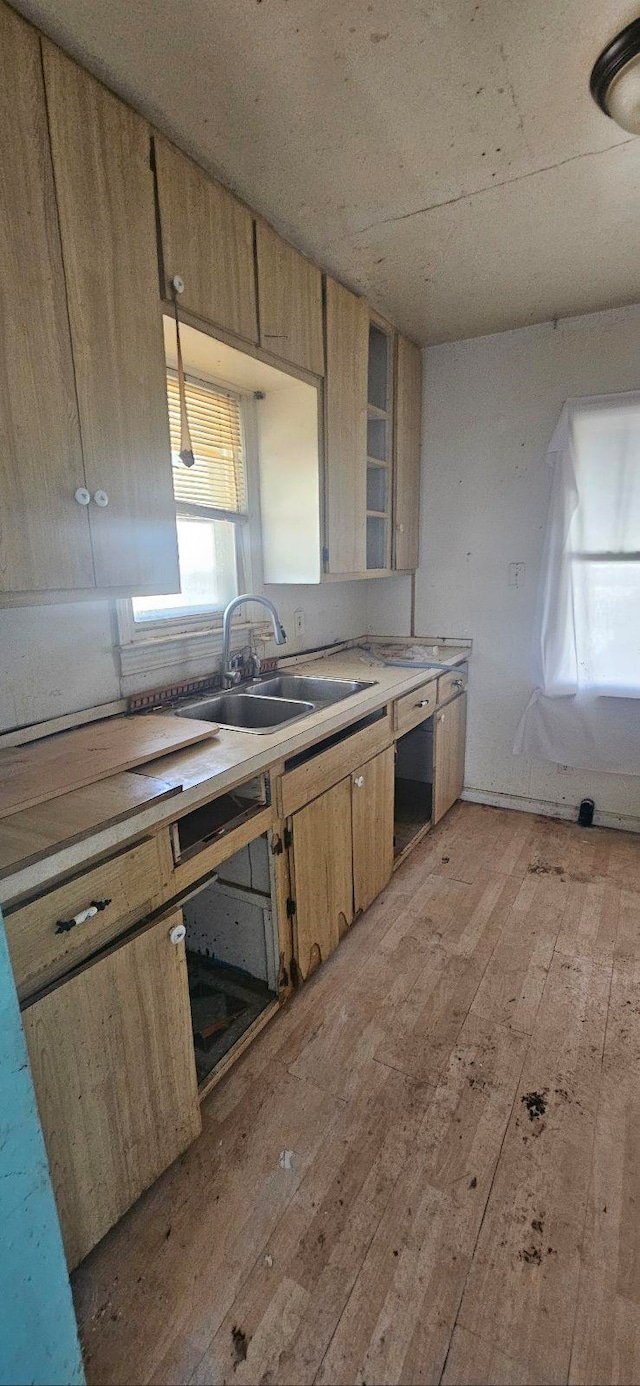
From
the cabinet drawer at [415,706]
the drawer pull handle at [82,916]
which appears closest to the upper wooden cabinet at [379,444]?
the cabinet drawer at [415,706]

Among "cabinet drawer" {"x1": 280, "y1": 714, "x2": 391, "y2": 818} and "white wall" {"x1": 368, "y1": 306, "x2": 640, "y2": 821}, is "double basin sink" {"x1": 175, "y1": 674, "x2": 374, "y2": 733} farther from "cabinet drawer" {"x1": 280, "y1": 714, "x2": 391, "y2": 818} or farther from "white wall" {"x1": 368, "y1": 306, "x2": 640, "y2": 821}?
"white wall" {"x1": 368, "y1": 306, "x2": 640, "y2": 821}

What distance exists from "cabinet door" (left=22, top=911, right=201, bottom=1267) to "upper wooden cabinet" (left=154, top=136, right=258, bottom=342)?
1.59 m

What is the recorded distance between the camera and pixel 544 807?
10.2 ft

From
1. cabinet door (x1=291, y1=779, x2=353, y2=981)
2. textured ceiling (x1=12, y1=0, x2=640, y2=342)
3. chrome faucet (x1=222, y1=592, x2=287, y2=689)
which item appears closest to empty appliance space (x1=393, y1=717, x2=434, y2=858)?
cabinet door (x1=291, y1=779, x2=353, y2=981)

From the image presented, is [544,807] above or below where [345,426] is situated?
below

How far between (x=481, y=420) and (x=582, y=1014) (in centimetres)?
266

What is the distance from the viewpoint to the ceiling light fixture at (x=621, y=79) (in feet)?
3.93

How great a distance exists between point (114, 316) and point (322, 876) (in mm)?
1645

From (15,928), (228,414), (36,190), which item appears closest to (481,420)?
(228,414)

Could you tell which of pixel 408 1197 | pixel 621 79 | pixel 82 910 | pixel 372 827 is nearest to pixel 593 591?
pixel 372 827

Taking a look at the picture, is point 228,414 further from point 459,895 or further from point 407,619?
point 459,895

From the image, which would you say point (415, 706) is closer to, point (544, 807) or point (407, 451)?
point (544, 807)

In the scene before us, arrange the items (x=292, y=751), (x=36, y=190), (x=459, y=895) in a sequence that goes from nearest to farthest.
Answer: (x=36, y=190)
(x=292, y=751)
(x=459, y=895)

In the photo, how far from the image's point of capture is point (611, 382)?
258cm
